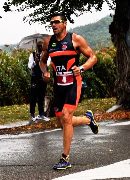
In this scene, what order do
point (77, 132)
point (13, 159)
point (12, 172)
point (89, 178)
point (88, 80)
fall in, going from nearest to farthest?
point (89, 178)
point (12, 172)
point (13, 159)
point (77, 132)
point (88, 80)

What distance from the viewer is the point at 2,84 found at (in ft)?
70.7

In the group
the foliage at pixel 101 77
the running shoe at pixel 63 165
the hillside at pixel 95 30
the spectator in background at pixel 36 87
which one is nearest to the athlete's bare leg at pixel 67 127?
the running shoe at pixel 63 165

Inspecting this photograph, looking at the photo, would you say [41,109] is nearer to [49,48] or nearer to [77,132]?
[77,132]

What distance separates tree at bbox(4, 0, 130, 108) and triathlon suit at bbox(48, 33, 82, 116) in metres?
9.16

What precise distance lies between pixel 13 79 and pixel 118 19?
21.0 ft

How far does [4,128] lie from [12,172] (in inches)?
250

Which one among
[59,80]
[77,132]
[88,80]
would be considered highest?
[59,80]

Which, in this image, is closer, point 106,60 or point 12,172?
point 12,172

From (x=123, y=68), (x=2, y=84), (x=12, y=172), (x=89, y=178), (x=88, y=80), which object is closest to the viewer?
(x=89, y=178)

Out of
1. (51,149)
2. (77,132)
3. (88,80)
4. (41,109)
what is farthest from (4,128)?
(88,80)

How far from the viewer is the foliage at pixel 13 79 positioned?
2166 centimetres

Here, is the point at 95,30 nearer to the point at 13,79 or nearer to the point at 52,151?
the point at 13,79

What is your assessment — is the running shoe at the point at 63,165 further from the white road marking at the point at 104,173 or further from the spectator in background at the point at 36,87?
the spectator in background at the point at 36,87

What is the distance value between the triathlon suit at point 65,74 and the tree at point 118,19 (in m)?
9.16
